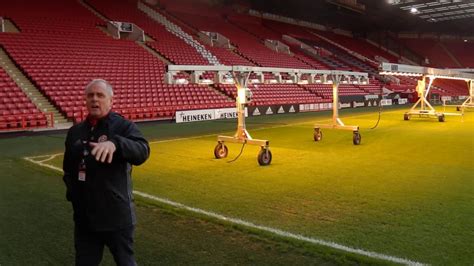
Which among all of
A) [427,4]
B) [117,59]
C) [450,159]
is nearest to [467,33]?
[427,4]

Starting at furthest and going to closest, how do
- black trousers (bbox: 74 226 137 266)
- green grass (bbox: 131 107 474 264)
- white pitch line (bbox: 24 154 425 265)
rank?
green grass (bbox: 131 107 474 264), white pitch line (bbox: 24 154 425 265), black trousers (bbox: 74 226 137 266)

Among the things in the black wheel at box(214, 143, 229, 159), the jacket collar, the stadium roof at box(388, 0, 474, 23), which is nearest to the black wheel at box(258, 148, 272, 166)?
the black wheel at box(214, 143, 229, 159)

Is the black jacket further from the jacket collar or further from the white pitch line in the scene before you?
the white pitch line

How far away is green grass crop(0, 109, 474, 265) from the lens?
4234mm

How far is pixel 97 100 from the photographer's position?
264 centimetres

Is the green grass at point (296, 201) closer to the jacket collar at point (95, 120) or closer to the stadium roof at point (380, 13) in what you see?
the jacket collar at point (95, 120)

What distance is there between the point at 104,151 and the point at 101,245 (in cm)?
93

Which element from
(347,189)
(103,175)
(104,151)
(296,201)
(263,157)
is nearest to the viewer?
Result: (104,151)

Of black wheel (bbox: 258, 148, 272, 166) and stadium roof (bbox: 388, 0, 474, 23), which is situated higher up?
stadium roof (bbox: 388, 0, 474, 23)

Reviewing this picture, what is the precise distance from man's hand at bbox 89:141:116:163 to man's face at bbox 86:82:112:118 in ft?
1.08

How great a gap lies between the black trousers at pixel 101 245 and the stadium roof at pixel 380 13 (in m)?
32.6

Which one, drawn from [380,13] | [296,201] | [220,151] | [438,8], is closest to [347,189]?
[296,201]

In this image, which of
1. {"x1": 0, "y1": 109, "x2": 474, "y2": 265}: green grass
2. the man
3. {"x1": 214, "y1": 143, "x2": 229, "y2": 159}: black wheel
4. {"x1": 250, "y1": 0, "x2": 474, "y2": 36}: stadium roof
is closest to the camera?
the man

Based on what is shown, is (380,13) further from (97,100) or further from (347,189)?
(97,100)
